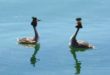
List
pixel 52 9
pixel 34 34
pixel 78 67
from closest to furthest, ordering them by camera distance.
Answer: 1. pixel 78 67
2. pixel 34 34
3. pixel 52 9

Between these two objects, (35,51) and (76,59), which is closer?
(76,59)

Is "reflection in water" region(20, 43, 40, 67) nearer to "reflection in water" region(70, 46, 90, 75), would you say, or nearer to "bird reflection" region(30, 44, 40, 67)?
"bird reflection" region(30, 44, 40, 67)

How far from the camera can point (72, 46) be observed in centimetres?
2091

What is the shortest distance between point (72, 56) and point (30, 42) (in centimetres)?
178

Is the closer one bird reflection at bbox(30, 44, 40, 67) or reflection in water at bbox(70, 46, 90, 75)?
reflection in water at bbox(70, 46, 90, 75)

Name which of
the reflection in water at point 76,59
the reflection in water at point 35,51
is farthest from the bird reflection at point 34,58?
the reflection in water at point 76,59

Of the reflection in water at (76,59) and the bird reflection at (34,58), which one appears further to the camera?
the bird reflection at (34,58)

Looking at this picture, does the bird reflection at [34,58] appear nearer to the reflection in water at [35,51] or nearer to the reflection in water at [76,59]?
the reflection in water at [35,51]

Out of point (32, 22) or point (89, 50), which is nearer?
point (89, 50)

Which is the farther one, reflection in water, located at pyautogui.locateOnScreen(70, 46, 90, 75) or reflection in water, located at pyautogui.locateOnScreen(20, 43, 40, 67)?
reflection in water, located at pyautogui.locateOnScreen(20, 43, 40, 67)

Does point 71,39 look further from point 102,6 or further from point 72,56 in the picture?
point 102,6

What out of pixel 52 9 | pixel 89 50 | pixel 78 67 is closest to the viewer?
pixel 78 67

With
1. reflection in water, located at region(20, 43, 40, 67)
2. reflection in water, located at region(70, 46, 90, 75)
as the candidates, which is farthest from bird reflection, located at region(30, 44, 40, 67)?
reflection in water, located at region(70, 46, 90, 75)

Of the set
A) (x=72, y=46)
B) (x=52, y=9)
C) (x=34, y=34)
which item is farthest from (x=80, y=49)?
(x=52, y=9)
